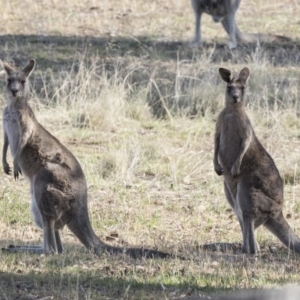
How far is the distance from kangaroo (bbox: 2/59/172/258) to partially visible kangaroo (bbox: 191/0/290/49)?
8120mm

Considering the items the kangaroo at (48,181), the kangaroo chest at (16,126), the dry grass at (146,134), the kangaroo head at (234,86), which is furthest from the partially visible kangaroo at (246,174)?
the kangaroo chest at (16,126)

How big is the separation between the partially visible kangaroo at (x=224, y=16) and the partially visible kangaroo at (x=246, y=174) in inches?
305

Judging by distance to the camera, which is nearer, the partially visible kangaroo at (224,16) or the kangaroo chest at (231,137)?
the kangaroo chest at (231,137)

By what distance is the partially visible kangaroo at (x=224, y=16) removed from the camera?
15273 millimetres

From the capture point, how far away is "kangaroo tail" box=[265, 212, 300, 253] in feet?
23.6

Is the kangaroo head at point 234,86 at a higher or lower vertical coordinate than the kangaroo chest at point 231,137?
higher

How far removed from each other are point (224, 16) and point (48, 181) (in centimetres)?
899

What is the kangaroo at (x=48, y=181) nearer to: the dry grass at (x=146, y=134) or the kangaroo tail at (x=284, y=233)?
the dry grass at (x=146, y=134)

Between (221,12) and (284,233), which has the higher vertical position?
(221,12)

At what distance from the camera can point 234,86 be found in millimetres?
7387

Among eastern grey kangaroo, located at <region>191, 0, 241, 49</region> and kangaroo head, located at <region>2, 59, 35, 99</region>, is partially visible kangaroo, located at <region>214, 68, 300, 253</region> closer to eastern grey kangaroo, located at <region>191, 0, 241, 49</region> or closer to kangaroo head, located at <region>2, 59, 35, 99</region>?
kangaroo head, located at <region>2, 59, 35, 99</region>

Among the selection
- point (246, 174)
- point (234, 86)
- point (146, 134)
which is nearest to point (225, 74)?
point (234, 86)

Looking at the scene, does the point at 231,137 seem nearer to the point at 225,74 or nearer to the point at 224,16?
the point at 225,74

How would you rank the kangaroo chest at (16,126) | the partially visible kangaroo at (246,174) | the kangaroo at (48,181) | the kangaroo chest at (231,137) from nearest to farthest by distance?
the kangaroo at (48,181) → the partially visible kangaroo at (246,174) → the kangaroo chest at (16,126) → the kangaroo chest at (231,137)
